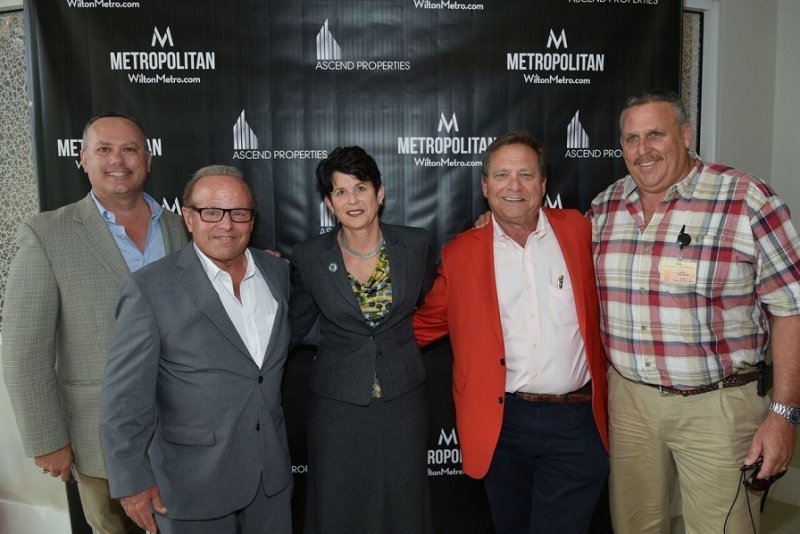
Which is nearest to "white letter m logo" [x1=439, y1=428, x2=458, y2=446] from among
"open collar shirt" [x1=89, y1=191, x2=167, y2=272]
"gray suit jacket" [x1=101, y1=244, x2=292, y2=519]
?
"gray suit jacket" [x1=101, y1=244, x2=292, y2=519]

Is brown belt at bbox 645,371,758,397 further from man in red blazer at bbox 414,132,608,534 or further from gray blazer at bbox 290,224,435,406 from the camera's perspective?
gray blazer at bbox 290,224,435,406

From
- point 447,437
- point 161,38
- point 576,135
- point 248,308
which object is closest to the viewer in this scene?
point 248,308

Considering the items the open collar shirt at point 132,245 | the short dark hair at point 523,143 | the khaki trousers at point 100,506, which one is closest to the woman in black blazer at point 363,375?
the short dark hair at point 523,143

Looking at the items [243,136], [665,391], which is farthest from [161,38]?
[665,391]

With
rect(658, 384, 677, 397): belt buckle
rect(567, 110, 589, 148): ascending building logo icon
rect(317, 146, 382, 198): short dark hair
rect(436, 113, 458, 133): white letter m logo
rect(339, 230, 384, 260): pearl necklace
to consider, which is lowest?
rect(658, 384, 677, 397): belt buckle

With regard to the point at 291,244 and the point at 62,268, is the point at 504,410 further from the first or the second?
the point at 62,268

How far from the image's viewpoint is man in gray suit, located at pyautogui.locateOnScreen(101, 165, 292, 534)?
1.74 meters

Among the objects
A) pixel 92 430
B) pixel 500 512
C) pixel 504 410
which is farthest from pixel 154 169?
pixel 500 512

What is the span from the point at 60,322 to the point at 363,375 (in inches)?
48.8

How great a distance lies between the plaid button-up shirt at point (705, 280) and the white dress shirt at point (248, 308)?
1368mm

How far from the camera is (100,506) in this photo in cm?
236

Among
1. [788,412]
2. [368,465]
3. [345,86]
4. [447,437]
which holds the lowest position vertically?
[447,437]

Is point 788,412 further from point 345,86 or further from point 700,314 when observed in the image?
point 345,86

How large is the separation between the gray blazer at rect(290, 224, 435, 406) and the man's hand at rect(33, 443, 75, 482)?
1.02m
